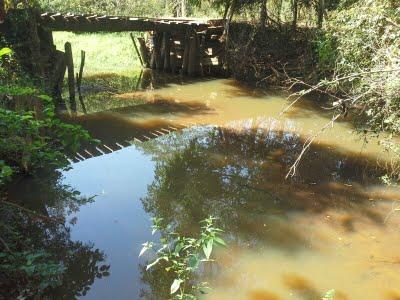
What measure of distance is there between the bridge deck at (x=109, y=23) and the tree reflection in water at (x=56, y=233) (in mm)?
6593

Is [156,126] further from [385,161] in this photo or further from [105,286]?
[105,286]

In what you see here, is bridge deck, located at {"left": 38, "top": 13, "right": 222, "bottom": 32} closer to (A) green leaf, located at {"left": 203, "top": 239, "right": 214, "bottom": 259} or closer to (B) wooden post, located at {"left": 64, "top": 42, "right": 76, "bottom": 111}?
(B) wooden post, located at {"left": 64, "top": 42, "right": 76, "bottom": 111}

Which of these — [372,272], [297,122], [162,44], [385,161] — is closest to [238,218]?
[372,272]

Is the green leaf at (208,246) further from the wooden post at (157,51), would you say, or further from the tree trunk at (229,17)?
the wooden post at (157,51)

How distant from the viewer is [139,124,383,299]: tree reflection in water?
6.53m

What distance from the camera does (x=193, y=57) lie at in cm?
1800

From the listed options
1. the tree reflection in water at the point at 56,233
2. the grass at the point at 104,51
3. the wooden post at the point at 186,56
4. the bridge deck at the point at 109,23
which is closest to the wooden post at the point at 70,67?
the bridge deck at the point at 109,23

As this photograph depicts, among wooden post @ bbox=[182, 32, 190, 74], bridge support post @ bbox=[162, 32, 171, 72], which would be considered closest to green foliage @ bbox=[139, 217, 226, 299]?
wooden post @ bbox=[182, 32, 190, 74]

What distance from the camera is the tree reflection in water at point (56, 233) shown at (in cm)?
498

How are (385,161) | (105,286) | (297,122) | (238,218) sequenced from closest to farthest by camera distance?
(105,286)
(238,218)
(385,161)
(297,122)

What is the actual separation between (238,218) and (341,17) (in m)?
5.57

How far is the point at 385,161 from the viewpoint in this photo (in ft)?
29.8

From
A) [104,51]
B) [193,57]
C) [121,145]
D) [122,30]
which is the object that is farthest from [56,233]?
[104,51]

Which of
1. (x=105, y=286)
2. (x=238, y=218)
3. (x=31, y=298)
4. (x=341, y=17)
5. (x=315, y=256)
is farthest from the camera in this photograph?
(x=341, y=17)
